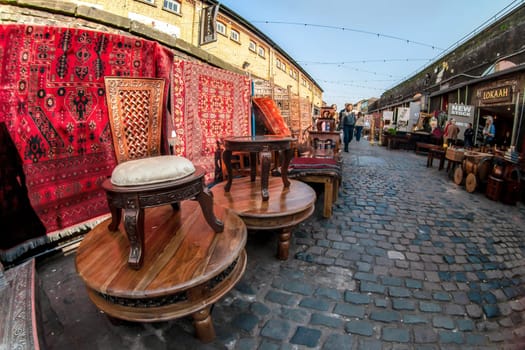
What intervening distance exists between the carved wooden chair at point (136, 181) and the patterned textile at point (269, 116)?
3.62 m

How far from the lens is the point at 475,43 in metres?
11.8

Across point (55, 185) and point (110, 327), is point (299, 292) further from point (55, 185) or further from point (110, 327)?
point (55, 185)

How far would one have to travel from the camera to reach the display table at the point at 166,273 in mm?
1391

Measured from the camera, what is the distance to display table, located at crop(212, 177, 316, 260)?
7.84 ft

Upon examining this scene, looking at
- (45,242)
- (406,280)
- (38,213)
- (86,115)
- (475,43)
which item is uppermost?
(475,43)

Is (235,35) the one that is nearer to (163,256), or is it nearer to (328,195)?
(328,195)

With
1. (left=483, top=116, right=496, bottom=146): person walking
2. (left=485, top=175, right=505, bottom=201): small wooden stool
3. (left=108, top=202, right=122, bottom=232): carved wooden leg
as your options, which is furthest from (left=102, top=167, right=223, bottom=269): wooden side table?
(left=483, top=116, right=496, bottom=146): person walking

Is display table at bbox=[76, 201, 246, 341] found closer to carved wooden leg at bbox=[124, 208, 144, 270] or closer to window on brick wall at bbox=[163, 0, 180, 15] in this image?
carved wooden leg at bbox=[124, 208, 144, 270]

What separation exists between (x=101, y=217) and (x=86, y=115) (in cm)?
119

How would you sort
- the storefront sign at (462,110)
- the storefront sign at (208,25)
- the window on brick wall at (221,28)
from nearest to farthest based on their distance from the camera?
the storefront sign at (462,110)
the storefront sign at (208,25)
the window on brick wall at (221,28)

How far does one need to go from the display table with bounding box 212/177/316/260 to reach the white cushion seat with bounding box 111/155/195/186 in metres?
0.91

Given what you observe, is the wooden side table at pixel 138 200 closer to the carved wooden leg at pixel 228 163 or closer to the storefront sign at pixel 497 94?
the carved wooden leg at pixel 228 163

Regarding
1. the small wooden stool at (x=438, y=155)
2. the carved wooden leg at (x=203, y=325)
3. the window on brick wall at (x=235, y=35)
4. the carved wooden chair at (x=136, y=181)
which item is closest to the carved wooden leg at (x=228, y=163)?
the carved wooden chair at (x=136, y=181)

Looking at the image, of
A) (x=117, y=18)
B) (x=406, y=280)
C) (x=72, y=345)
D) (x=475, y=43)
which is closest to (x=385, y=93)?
(x=475, y=43)
